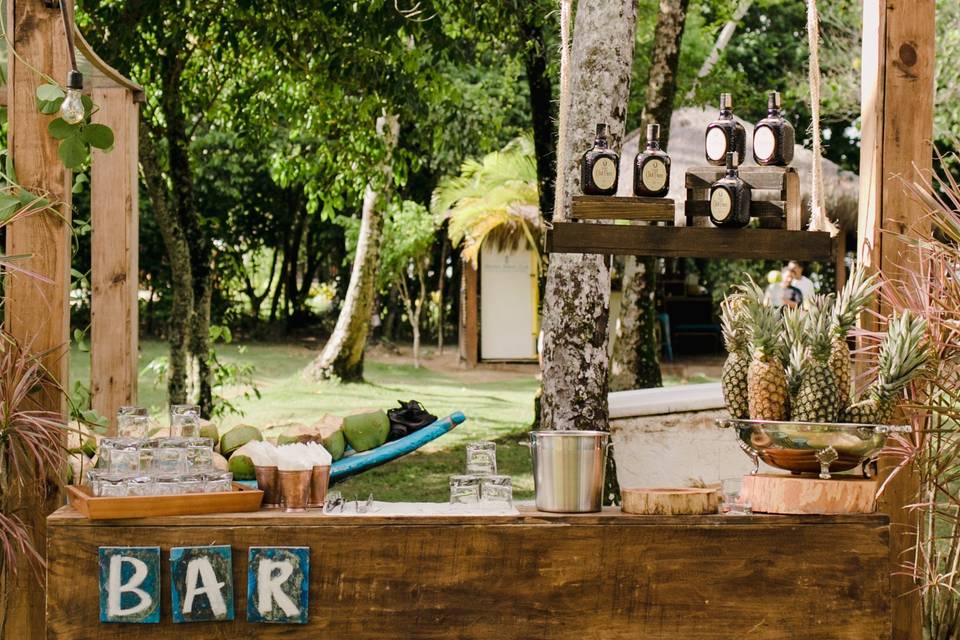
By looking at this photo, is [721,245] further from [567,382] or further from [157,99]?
[157,99]

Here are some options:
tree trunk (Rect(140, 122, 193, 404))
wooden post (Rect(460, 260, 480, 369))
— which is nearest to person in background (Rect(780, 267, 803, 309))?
tree trunk (Rect(140, 122, 193, 404))

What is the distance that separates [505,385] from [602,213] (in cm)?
966

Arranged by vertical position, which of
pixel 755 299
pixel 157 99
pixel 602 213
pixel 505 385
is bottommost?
pixel 505 385

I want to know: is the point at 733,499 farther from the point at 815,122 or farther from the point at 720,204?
the point at 815,122

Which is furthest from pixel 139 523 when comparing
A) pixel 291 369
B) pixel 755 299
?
pixel 291 369

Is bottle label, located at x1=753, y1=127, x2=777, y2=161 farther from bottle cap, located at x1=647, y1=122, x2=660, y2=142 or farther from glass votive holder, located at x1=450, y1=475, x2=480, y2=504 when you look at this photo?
glass votive holder, located at x1=450, y1=475, x2=480, y2=504

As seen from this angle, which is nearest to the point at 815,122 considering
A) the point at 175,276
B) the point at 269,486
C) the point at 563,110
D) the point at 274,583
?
the point at 563,110

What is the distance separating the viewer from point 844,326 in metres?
2.65

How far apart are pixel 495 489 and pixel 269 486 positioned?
1.94 feet

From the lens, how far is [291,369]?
43.6 feet

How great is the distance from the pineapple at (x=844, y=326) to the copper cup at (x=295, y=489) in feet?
4.46

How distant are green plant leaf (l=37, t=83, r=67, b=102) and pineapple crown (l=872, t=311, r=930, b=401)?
2327 millimetres

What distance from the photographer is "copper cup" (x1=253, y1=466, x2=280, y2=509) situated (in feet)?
8.98

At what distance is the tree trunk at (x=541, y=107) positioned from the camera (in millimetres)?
6996
